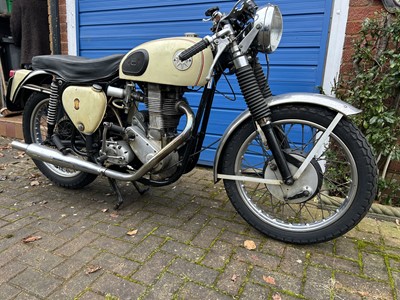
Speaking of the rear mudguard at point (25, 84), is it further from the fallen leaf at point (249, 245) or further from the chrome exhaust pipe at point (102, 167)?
the fallen leaf at point (249, 245)

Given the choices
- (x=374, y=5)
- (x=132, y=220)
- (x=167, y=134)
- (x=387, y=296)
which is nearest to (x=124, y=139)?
(x=167, y=134)

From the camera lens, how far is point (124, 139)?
2.36 m

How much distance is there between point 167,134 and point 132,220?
69 centimetres

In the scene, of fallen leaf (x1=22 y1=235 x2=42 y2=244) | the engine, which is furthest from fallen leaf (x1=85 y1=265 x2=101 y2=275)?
the engine

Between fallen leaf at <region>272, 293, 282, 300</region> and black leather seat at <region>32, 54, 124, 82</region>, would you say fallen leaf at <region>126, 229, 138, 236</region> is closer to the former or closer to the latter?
fallen leaf at <region>272, 293, 282, 300</region>

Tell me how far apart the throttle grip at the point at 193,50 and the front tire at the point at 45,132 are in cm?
132

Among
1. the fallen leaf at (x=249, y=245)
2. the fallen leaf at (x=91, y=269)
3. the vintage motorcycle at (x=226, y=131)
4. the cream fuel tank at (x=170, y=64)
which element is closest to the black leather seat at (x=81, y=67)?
the vintage motorcycle at (x=226, y=131)

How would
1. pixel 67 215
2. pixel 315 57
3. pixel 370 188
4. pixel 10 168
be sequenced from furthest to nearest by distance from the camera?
pixel 10 168 < pixel 315 57 < pixel 67 215 < pixel 370 188

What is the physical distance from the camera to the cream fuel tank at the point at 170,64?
1.99 m

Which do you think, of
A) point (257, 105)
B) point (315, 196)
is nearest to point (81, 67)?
point (257, 105)

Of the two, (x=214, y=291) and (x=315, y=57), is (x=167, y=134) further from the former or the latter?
(x=315, y=57)

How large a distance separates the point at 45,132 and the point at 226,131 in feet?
5.75

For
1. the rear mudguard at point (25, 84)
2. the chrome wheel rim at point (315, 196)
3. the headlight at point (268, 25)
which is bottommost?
the chrome wheel rim at point (315, 196)

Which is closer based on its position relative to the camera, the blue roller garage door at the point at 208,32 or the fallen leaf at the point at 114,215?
the fallen leaf at the point at 114,215
